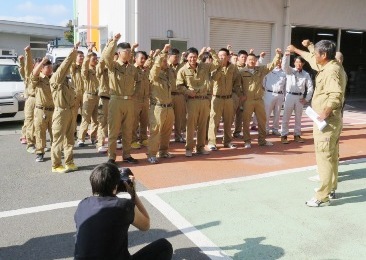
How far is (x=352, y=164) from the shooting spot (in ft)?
22.1

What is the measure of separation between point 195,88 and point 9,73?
660 cm

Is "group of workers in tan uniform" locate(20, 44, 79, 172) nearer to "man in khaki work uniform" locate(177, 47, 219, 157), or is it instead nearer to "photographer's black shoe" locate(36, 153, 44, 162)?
"photographer's black shoe" locate(36, 153, 44, 162)

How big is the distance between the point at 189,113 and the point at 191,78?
66cm

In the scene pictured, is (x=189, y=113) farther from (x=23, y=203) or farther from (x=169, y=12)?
(x=169, y=12)

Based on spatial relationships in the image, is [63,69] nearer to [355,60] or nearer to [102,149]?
[102,149]

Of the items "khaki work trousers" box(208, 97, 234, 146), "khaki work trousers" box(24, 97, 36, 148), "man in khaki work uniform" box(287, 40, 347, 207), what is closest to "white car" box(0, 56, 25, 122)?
"khaki work trousers" box(24, 97, 36, 148)

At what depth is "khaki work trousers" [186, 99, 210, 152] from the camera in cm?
721

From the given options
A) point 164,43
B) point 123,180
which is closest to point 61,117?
point 123,180

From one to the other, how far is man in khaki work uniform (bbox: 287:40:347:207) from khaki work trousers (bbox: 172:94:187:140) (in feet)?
13.1

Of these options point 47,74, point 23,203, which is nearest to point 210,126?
point 47,74

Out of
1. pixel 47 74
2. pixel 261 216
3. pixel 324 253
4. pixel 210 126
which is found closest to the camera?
pixel 324 253

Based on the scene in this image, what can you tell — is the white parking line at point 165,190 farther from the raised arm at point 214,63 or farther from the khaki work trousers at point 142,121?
the khaki work trousers at point 142,121

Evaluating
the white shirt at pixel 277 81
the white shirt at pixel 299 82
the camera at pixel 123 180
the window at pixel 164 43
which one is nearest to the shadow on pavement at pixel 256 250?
the camera at pixel 123 180

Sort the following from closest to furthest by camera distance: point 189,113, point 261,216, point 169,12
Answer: point 261,216 < point 189,113 < point 169,12
